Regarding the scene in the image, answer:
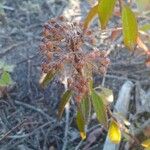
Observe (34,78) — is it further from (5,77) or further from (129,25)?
(129,25)

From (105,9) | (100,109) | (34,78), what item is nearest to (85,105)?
(100,109)

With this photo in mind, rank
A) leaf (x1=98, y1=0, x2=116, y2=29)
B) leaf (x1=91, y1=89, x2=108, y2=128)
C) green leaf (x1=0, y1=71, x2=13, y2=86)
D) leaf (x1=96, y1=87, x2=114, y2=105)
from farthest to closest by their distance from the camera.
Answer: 1. green leaf (x1=0, y1=71, x2=13, y2=86)
2. leaf (x1=96, y1=87, x2=114, y2=105)
3. leaf (x1=91, y1=89, x2=108, y2=128)
4. leaf (x1=98, y1=0, x2=116, y2=29)

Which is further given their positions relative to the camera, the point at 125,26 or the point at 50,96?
the point at 50,96

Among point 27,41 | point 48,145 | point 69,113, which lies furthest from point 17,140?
point 27,41

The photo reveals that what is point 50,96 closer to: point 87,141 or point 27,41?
point 87,141

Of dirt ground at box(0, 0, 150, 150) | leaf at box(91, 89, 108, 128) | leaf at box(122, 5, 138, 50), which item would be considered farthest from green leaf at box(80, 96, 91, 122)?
dirt ground at box(0, 0, 150, 150)

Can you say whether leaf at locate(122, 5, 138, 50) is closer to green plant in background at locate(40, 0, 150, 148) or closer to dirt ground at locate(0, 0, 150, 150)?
green plant in background at locate(40, 0, 150, 148)
